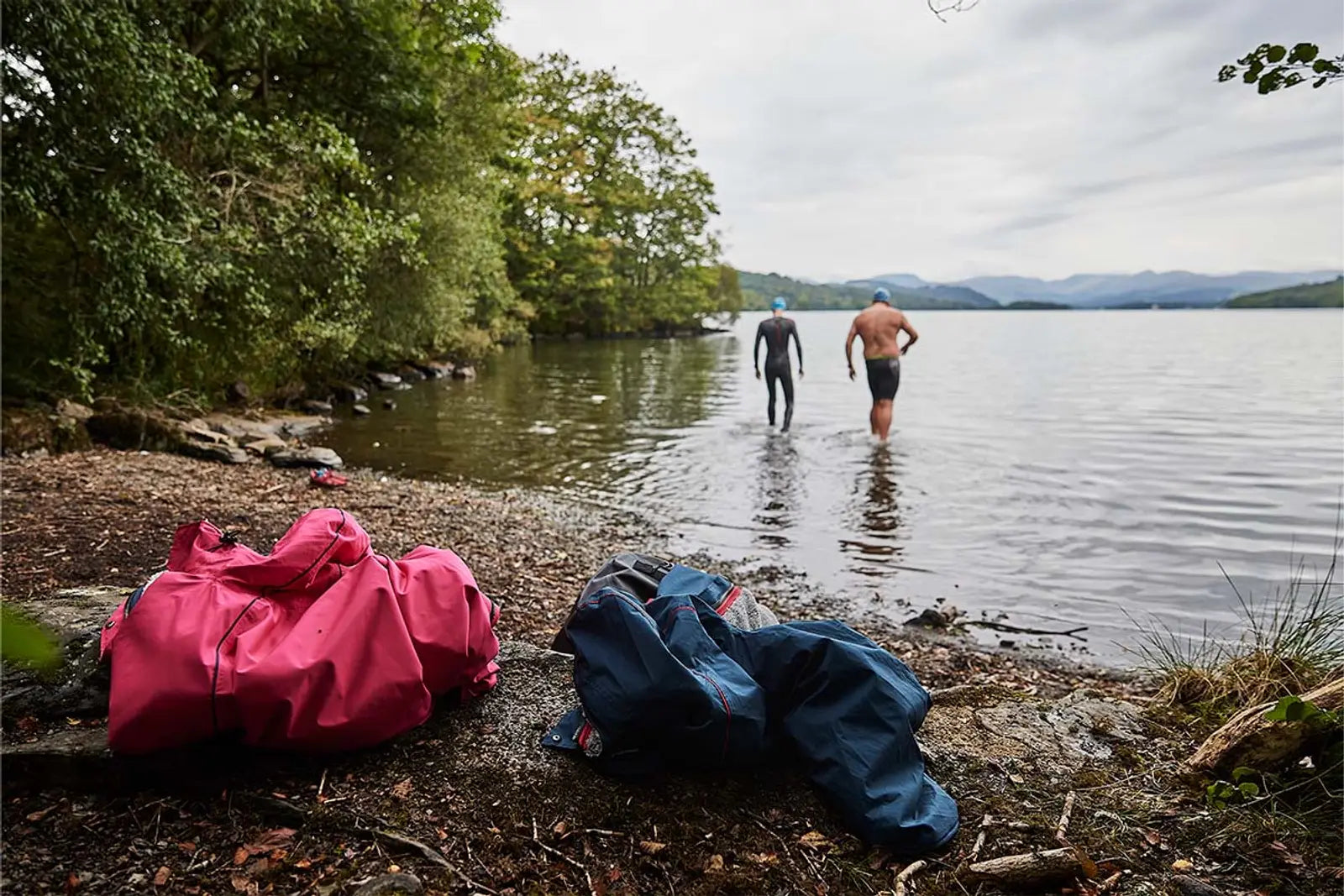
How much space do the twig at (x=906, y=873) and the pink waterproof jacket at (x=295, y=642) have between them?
1802 mm

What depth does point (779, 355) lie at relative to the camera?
16.0 metres

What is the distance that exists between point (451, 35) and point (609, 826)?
59.2ft

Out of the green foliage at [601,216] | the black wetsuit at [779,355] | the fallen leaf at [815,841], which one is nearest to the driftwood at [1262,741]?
the fallen leaf at [815,841]

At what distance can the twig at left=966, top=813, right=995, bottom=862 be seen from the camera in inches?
110

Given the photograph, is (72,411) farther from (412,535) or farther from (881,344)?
(881,344)

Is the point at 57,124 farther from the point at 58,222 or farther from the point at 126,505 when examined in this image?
the point at 126,505

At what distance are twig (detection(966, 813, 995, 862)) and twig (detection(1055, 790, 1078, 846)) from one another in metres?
0.22

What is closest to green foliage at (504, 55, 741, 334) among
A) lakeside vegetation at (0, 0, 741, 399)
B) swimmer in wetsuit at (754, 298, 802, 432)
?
lakeside vegetation at (0, 0, 741, 399)

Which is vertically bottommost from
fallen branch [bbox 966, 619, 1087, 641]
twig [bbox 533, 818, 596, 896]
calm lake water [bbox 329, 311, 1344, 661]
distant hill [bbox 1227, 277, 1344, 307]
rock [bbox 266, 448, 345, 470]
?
fallen branch [bbox 966, 619, 1087, 641]

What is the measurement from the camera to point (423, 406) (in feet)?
61.7

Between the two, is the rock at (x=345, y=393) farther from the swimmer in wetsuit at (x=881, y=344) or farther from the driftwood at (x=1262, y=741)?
the driftwood at (x=1262, y=741)

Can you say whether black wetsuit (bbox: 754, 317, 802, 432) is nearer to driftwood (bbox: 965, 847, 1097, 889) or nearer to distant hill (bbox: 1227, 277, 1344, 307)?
driftwood (bbox: 965, 847, 1097, 889)

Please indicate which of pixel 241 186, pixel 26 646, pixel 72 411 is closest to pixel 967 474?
pixel 241 186

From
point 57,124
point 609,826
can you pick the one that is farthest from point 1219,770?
point 57,124
